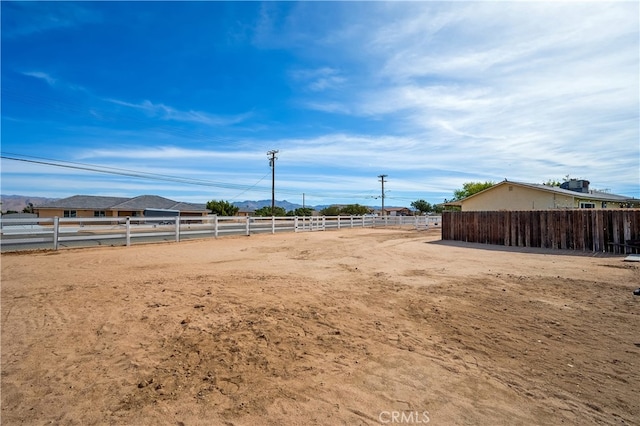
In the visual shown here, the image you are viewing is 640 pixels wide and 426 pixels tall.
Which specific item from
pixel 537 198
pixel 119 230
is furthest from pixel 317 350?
pixel 537 198

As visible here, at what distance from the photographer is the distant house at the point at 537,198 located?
→ 2167 cm

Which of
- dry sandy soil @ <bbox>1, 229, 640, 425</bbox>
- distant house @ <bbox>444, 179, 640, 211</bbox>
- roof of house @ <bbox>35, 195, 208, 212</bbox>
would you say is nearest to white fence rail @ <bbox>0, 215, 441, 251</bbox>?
distant house @ <bbox>444, 179, 640, 211</bbox>

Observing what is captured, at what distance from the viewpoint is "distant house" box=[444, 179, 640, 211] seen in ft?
71.1

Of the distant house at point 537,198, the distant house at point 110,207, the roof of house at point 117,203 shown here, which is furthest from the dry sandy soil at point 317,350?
the roof of house at point 117,203

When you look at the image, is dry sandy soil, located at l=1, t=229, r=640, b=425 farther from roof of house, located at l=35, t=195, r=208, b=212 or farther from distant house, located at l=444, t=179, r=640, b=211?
roof of house, located at l=35, t=195, r=208, b=212

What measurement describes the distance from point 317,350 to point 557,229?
12596 millimetres

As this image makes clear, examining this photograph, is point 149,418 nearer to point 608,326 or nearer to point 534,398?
point 534,398

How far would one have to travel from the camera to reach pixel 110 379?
9.57 ft

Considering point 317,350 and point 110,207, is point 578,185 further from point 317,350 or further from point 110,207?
point 110,207

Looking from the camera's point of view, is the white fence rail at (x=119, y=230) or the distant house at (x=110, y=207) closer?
the white fence rail at (x=119, y=230)

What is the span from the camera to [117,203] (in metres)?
47.4

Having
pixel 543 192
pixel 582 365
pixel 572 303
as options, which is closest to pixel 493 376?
pixel 582 365

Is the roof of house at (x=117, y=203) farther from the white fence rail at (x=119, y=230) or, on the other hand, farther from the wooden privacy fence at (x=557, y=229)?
the wooden privacy fence at (x=557, y=229)

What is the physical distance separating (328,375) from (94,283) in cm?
554
